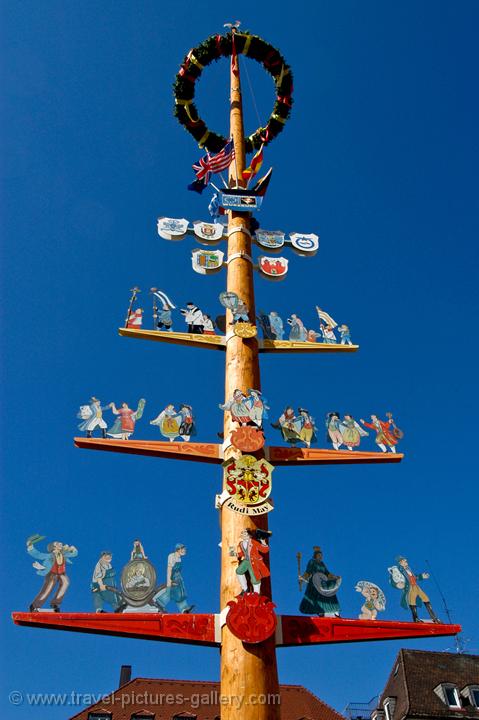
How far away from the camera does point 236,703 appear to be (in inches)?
293

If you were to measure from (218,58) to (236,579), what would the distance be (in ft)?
40.4

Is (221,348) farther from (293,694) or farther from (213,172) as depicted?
(293,694)

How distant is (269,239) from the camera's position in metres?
13.5

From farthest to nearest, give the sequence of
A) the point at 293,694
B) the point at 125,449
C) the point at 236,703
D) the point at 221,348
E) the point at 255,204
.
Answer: the point at 293,694
the point at 255,204
the point at 221,348
the point at 125,449
the point at 236,703

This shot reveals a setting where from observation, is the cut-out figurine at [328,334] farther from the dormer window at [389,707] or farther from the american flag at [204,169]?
the dormer window at [389,707]

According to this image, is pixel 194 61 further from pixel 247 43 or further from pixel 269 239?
pixel 269 239

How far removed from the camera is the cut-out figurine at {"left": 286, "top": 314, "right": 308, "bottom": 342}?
1200 cm

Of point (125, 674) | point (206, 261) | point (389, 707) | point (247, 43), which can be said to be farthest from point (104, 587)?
point (125, 674)

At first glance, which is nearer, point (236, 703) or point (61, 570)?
point (236, 703)

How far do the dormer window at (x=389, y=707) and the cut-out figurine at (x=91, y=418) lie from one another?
19.0 meters

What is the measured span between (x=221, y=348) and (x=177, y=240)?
285 centimetres

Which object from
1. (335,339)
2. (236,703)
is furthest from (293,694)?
(236,703)

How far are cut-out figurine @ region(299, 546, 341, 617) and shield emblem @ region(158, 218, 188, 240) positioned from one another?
6.62 meters

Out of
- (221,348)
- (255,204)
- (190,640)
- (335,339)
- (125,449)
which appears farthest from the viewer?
(255,204)
